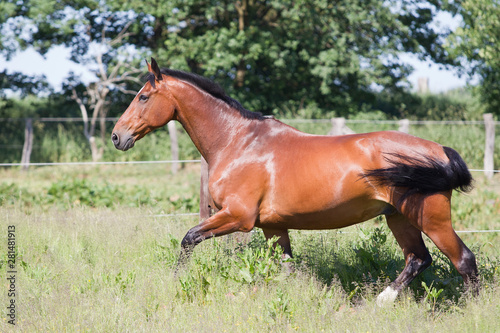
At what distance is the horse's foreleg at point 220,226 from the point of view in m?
4.23

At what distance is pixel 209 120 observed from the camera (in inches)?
182

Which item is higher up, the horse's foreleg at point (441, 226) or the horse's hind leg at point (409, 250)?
the horse's foreleg at point (441, 226)

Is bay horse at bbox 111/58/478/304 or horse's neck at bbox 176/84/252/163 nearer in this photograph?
bay horse at bbox 111/58/478/304

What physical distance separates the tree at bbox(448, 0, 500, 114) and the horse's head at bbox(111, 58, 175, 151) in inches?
410

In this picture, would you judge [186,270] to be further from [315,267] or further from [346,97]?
[346,97]

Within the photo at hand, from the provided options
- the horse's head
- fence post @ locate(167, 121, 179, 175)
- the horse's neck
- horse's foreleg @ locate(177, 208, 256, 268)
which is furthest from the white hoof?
fence post @ locate(167, 121, 179, 175)

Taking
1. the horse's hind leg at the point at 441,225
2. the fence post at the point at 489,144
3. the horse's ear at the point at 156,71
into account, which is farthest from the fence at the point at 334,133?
the horse's hind leg at the point at 441,225

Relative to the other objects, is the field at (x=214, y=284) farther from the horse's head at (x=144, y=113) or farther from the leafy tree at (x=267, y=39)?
the leafy tree at (x=267, y=39)

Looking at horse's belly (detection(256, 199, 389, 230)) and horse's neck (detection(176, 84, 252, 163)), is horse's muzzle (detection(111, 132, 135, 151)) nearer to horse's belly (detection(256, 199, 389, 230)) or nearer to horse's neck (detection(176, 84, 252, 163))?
horse's neck (detection(176, 84, 252, 163))

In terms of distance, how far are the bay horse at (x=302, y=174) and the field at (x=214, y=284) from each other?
1.02ft

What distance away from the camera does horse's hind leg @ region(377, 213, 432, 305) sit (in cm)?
440

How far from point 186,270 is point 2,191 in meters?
6.47

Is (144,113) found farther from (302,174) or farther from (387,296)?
(387,296)

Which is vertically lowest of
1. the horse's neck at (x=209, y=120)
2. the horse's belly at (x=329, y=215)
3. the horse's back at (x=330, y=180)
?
the horse's belly at (x=329, y=215)
